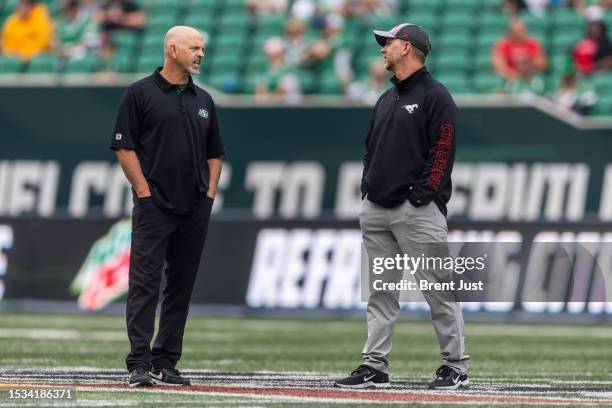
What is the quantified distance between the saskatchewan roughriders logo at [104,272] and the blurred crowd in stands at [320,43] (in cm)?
423

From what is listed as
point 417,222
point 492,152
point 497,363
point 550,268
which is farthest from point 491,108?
point 417,222

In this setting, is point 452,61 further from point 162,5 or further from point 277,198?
A: point 162,5

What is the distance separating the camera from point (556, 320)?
18.2 metres

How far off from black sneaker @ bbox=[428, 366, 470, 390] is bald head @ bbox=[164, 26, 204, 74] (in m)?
2.35

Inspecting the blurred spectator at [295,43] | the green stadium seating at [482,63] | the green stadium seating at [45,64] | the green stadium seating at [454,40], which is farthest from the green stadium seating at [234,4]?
the green stadium seating at [482,63]

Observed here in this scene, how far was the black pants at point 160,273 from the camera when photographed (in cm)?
916

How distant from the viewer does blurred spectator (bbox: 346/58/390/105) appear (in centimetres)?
2209

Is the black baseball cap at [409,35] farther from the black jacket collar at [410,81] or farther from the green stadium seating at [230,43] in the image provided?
the green stadium seating at [230,43]

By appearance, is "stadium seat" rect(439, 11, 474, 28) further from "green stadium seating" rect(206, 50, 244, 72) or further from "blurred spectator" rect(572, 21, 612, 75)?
"green stadium seating" rect(206, 50, 244, 72)

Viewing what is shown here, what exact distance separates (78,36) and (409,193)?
15.7 m

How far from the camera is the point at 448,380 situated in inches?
360

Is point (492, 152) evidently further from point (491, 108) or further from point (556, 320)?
point (556, 320)

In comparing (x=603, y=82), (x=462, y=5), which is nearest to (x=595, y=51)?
(x=603, y=82)

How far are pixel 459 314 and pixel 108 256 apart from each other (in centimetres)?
1061
